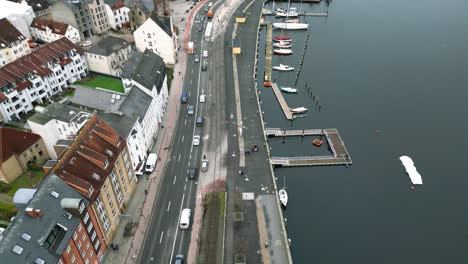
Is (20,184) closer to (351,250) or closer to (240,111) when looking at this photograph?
(240,111)

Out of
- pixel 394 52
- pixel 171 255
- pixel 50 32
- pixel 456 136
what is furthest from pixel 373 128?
pixel 50 32

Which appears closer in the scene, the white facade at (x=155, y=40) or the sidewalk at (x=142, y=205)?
the sidewalk at (x=142, y=205)

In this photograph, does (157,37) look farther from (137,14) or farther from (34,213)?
(34,213)

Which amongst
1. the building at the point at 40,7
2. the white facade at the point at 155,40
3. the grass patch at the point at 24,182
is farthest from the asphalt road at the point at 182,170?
the building at the point at 40,7

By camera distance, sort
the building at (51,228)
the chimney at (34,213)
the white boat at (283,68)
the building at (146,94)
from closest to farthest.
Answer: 1. the building at (51,228)
2. the chimney at (34,213)
3. the building at (146,94)
4. the white boat at (283,68)

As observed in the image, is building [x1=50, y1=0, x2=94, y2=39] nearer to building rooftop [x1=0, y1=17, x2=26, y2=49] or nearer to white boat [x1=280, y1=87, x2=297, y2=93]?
building rooftop [x1=0, y1=17, x2=26, y2=49]

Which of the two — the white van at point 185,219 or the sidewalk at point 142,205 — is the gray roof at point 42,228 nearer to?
the sidewalk at point 142,205

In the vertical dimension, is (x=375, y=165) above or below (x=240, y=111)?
below
